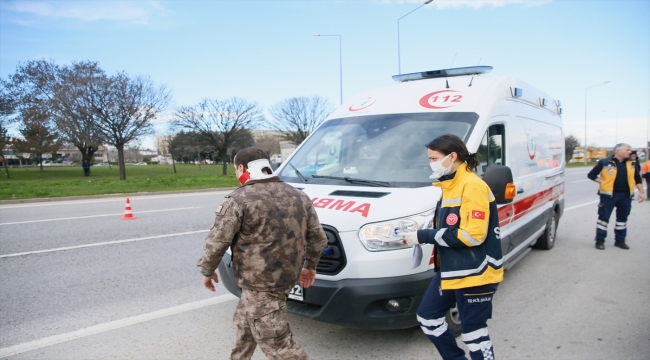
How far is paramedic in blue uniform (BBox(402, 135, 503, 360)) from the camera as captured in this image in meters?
2.61

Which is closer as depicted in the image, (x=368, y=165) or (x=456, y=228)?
(x=456, y=228)

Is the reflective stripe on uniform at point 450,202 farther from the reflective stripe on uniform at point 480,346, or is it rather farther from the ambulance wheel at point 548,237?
the ambulance wheel at point 548,237

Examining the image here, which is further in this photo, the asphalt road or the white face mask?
the asphalt road

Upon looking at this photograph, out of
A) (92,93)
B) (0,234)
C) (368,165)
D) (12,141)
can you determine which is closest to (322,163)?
(368,165)

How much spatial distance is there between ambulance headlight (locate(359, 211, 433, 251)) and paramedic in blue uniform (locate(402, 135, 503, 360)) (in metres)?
0.46

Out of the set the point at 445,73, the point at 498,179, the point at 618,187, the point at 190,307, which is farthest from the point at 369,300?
the point at 618,187

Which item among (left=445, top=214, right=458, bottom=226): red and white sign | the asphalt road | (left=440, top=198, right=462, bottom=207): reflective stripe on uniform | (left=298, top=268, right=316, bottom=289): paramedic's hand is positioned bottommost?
the asphalt road

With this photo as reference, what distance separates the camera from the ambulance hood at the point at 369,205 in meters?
3.31

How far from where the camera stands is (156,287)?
5215mm

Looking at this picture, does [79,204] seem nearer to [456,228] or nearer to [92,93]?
[456,228]

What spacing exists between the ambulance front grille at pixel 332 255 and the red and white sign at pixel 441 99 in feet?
6.48

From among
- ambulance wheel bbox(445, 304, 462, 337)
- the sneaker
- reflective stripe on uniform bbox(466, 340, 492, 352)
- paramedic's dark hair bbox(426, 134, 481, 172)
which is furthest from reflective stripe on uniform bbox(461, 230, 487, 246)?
the sneaker

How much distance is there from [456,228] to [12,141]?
43422 mm

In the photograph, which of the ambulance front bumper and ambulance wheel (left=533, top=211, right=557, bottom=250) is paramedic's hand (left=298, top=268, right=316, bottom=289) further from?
ambulance wheel (left=533, top=211, right=557, bottom=250)
